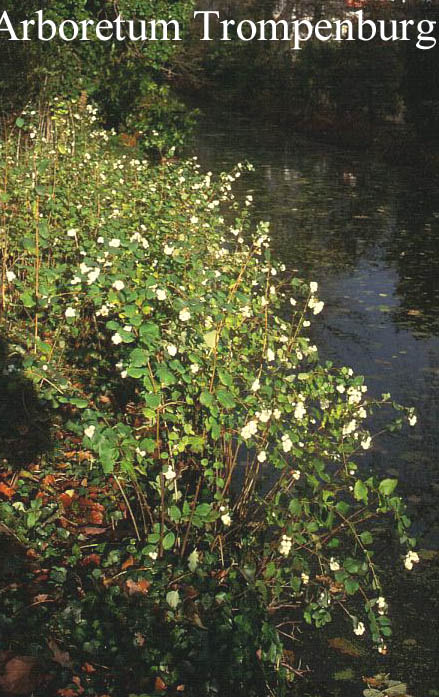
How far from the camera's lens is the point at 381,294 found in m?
9.65

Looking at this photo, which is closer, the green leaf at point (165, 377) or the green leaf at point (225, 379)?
the green leaf at point (165, 377)

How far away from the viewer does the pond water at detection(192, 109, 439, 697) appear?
3871mm

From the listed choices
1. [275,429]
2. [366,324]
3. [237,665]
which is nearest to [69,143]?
[366,324]

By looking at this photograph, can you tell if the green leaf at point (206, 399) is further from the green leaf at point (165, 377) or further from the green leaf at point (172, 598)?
the green leaf at point (172, 598)

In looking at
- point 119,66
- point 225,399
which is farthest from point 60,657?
point 119,66

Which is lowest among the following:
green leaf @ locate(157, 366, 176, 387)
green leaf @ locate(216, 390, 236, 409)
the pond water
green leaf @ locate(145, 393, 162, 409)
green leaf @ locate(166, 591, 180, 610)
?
the pond water

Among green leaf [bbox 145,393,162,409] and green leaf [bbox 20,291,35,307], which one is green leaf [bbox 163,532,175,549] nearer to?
green leaf [bbox 145,393,162,409]

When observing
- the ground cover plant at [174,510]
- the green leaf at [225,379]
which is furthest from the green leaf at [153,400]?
the green leaf at [225,379]

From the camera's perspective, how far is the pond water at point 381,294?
12.7 feet

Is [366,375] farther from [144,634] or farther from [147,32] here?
[147,32]

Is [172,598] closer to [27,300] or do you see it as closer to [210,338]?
[210,338]

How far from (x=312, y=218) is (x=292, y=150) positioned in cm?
984

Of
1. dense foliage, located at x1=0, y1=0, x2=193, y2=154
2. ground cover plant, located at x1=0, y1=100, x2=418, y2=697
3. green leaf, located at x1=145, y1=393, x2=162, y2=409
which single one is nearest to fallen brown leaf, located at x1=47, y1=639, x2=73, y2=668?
ground cover plant, located at x1=0, y1=100, x2=418, y2=697

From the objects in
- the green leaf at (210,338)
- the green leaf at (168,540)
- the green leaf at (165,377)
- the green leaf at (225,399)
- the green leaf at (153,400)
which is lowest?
the green leaf at (168,540)
